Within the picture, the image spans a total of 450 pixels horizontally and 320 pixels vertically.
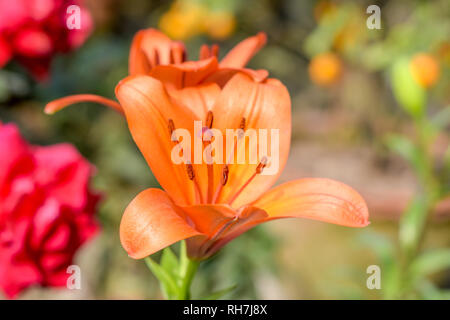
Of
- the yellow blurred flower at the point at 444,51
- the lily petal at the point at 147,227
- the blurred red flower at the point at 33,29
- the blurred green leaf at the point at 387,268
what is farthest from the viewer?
the yellow blurred flower at the point at 444,51

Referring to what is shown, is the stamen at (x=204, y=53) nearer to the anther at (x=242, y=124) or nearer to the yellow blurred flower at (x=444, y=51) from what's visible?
the anther at (x=242, y=124)

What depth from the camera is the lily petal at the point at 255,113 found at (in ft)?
1.04

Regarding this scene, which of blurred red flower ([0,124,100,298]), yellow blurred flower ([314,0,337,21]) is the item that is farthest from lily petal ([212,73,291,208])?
yellow blurred flower ([314,0,337,21])

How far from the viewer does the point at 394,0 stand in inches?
56.2

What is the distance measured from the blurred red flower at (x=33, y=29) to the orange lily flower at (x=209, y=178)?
288mm

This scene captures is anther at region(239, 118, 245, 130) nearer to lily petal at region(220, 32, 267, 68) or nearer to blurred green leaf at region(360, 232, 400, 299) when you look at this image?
lily petal at region(220, 32, 267, 68)

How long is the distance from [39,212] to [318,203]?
0.81 ft

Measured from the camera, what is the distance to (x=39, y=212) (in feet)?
1.35

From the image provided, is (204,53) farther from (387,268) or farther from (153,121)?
(387,268)

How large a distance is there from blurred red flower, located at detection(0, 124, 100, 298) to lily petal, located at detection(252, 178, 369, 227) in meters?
0.20

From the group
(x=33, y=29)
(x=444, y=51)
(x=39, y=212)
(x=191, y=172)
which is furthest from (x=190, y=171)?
(x=444, y=51)

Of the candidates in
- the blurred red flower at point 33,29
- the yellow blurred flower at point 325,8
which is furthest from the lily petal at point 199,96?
the yellow blurred flower at point 325,8

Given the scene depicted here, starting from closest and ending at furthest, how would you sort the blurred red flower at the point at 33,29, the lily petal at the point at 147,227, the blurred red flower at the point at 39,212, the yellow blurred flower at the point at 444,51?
the lily petal at the point at 147,227
the blurred red flower at the point at 39,212
the blurred red flower at the point at 33,29
the yellow blurred flower at the point at 444,51

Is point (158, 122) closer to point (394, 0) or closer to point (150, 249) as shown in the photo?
point (150, 249)
